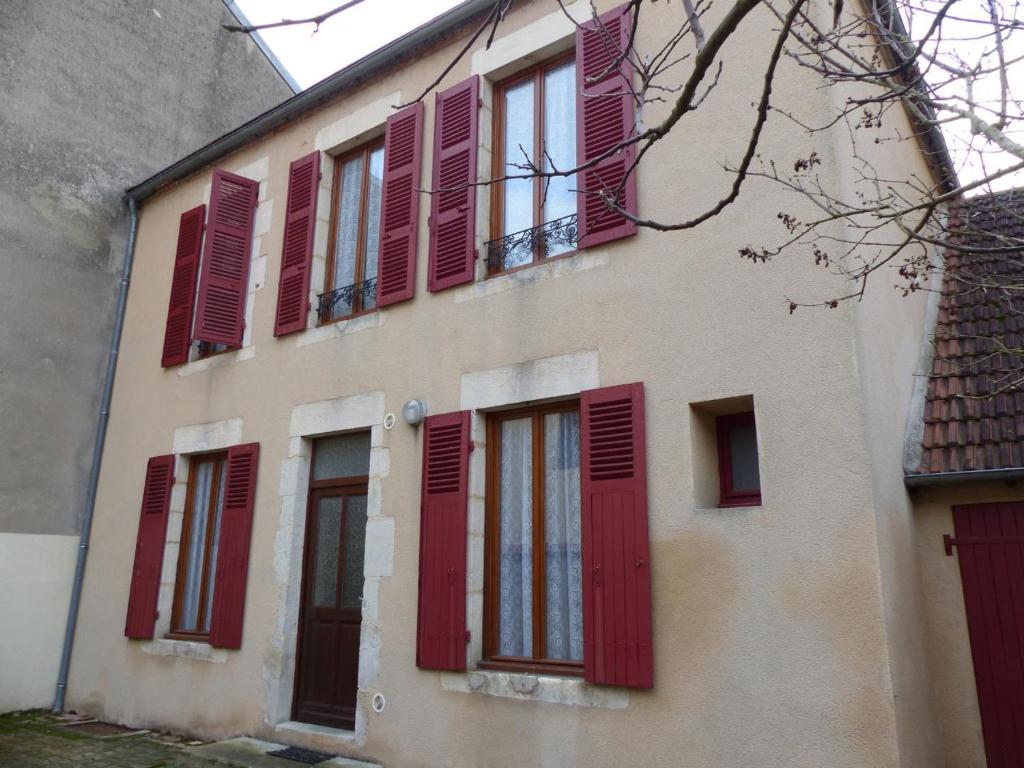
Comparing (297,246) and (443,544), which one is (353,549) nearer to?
(443,544)

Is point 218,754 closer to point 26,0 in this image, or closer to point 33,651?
point 33,651

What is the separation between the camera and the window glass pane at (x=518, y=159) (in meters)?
5.82

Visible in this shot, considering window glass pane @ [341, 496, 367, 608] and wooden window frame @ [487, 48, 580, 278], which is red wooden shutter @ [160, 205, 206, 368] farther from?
wooden window frame @ [487, 48, 580, 278]

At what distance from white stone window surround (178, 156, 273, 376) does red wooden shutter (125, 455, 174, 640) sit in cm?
95

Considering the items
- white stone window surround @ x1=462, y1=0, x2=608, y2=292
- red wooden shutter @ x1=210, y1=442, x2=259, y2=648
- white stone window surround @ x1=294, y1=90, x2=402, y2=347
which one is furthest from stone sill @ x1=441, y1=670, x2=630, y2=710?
white stone window surround @ x1=294, y1=90, x2=402, y2=347

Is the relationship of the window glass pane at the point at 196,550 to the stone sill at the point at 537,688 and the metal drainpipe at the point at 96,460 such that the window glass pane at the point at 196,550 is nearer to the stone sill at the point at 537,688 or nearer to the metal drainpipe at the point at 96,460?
the metal drainpipe at the point at 96,460

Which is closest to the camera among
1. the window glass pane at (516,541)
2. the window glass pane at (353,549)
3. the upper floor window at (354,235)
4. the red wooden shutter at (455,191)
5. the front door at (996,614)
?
the front door at (996,614)

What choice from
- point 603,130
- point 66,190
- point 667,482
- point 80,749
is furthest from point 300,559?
point 66,190

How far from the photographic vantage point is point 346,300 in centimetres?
682

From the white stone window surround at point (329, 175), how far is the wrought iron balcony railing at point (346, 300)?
0.07 metres

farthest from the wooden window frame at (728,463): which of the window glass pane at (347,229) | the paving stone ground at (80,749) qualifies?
the paving stone ground at (80,749)

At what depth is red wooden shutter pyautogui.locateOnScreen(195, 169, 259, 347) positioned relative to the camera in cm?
740

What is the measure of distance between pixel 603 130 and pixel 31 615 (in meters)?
7.01

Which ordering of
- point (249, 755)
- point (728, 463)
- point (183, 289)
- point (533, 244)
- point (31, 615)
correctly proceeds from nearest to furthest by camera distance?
point (728, 463)
point (249, 755)
point (533, 244)
point (31, 615)
point (183, 289)
